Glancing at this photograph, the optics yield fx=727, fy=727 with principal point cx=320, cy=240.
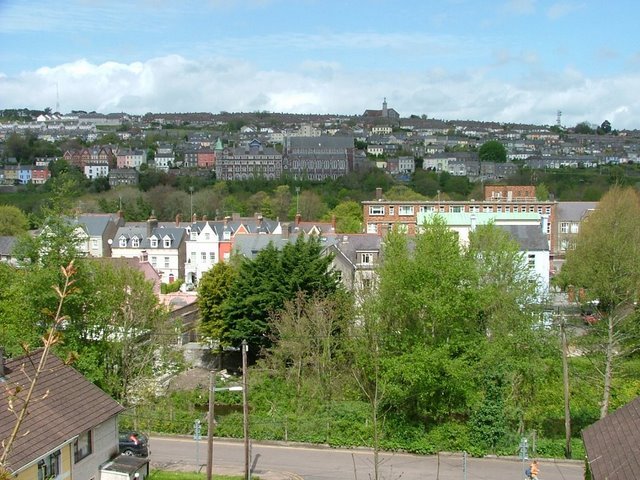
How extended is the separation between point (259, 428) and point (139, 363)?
5150 millimetres

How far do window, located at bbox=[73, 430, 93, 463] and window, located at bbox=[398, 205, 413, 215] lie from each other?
120ft

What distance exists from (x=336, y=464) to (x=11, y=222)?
154 feet

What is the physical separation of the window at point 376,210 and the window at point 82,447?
3646 centimetres

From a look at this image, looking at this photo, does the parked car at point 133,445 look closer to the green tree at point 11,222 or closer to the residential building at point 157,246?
the residential building at point 157,246

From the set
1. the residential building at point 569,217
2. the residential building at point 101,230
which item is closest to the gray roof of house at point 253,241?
the residential building at point 101,230

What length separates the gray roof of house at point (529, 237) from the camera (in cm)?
3550

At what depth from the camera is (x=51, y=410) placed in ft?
47.6

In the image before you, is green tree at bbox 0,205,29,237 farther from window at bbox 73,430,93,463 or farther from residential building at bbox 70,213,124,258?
window at bbox 73,430,93,463

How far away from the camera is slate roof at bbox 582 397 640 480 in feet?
38.6

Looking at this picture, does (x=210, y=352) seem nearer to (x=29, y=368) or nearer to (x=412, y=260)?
(x=412, y=260)

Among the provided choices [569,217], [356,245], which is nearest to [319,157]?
[569,217]

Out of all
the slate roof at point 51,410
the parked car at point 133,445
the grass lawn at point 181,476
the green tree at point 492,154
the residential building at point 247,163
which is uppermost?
the green tree at point 492,154

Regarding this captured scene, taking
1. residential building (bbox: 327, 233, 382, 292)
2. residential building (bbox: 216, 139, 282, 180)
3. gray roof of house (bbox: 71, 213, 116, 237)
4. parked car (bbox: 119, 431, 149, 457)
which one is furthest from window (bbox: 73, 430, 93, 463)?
residential building (bbox: 216, 139, 282, 180)

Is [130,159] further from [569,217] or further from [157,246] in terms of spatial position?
[569,217]
